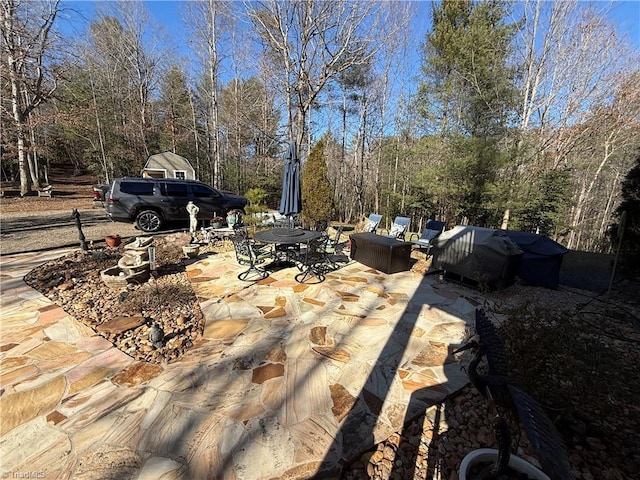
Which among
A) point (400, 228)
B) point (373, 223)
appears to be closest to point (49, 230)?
point (373, 223)

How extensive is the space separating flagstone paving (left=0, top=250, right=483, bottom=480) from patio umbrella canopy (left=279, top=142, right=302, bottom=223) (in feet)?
10.6

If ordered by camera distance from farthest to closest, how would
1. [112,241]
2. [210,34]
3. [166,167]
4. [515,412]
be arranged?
1. [166,167]
2. [210,34]
3. [112,241]
4. [515,412]

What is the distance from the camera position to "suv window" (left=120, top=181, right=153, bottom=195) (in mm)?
7730

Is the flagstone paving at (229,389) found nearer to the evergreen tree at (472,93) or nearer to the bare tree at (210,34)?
the evergreen tree at (472,93)

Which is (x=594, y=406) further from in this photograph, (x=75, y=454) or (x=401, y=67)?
(x=401, y=67)

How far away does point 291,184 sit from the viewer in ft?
22.4

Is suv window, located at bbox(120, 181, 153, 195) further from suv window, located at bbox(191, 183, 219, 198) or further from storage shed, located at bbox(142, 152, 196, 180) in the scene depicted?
storage shed, located at bbox(142, 152, 196, 180)

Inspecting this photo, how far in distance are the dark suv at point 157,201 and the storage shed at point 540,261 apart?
27.7 feet

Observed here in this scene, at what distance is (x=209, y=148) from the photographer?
18062 millimetres

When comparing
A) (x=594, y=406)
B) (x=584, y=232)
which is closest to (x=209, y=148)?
(x=594, y=406)

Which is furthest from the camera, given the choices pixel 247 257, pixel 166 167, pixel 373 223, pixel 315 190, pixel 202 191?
pixel 166 167

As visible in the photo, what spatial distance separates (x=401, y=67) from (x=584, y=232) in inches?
611

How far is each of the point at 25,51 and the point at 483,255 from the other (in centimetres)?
1782

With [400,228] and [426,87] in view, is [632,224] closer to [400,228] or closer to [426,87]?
[400,228]
